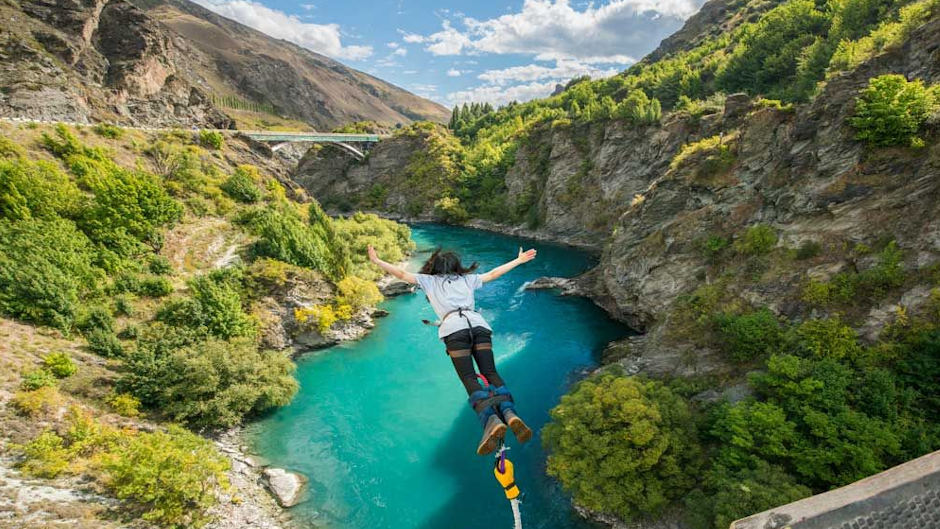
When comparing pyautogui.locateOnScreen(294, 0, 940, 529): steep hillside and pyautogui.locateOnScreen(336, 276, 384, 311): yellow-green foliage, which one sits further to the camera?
pyautogui.locateOnScreen(336, 276, 384, 311): yellow-green foliage

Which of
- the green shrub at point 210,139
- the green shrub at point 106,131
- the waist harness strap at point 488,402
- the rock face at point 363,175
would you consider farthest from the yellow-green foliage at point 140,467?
the rock face at point 363,175

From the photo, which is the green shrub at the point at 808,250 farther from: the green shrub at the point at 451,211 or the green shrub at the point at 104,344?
the green shrub at the point at 451,211

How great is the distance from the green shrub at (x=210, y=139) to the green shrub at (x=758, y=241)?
3795cm

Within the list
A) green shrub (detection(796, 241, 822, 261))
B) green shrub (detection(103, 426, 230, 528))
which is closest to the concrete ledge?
green shrub (detection(103, 426, 230, 528))

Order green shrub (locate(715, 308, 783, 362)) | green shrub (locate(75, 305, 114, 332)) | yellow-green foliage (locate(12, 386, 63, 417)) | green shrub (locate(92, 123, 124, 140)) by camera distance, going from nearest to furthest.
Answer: yellow-green foliage (locate(12, 386, 63, 417)), green shrub (locate(715, 308, 783, 362)), green shrub (locate(75, 305, 114, 332)), green shrub (locate(92, 123, 124, 140))

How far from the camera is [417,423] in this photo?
18.2 meters

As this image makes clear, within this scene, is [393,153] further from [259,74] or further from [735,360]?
[259,74]

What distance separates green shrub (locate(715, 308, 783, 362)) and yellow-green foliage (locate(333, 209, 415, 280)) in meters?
24.7

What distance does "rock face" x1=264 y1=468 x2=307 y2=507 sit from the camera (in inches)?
538

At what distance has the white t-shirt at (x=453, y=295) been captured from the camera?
185 inches

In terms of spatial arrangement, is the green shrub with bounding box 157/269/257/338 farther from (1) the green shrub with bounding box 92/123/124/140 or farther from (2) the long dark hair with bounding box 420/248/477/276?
(2) the long dark hair with bounding box 420/248/477/276

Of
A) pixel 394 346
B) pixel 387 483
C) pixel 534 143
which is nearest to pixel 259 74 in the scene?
pixel 534 143

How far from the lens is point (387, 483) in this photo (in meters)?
15.0

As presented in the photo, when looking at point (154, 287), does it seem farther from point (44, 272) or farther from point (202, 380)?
point (202, 380)
